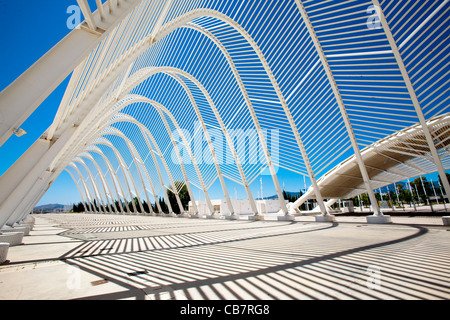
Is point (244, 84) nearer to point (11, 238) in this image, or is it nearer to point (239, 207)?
point (11, 238)

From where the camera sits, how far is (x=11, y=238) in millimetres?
6297

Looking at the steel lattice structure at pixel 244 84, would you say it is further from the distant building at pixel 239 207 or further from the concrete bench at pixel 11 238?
the distant building at pixel 239 207

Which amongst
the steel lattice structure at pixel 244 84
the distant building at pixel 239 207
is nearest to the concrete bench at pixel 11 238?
the steel lattice structure at pixel 244 84

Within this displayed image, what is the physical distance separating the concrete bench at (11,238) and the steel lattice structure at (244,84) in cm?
104

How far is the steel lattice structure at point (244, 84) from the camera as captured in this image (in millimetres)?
4566

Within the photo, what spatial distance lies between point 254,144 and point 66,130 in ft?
38.1

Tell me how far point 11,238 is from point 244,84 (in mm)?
13333

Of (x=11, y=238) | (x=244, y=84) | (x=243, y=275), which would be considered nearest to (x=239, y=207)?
(x=244, y=84)

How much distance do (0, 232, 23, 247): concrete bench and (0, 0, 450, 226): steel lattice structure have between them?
104cm

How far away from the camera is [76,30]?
3.01 m

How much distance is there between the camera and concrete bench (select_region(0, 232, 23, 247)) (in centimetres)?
600
